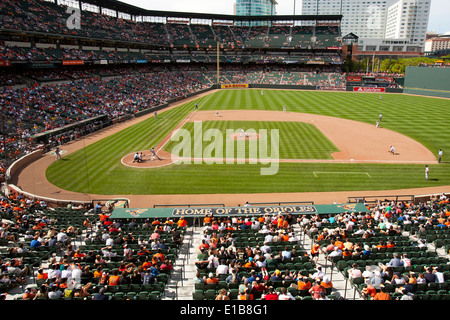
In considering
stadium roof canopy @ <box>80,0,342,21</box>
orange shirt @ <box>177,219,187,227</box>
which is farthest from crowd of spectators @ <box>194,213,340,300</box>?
stadium roof canopy @ <box>80,0,342,21</box>

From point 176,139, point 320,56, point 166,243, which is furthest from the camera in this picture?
point 320,56

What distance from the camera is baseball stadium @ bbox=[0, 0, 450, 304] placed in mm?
10445

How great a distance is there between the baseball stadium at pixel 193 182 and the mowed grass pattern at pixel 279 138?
0.29 m

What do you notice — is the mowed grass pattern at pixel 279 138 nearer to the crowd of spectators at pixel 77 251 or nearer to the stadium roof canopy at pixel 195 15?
the crowd of spectators at pixel 77 251

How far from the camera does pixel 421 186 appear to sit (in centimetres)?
2464

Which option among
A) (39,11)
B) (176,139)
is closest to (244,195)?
(176,139)

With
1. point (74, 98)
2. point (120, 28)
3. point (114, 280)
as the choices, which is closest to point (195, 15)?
point (120, 28)

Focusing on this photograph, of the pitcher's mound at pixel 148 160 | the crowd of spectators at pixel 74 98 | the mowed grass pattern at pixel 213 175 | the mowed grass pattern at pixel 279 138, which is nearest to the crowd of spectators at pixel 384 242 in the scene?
the mowed grass pattern at pixel 213 175

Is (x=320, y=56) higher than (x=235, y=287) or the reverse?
higher

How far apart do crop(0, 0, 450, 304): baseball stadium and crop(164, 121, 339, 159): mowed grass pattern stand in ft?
0.97

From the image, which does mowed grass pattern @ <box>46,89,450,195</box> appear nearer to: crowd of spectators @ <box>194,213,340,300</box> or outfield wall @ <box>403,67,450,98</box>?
crowd of spectators @ <box>194,213,340,300</box>

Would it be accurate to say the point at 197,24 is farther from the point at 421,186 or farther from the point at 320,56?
the point at 421,186

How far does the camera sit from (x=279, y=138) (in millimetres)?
37250
